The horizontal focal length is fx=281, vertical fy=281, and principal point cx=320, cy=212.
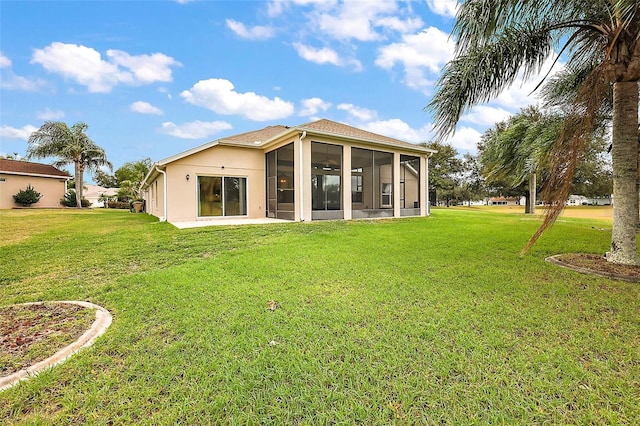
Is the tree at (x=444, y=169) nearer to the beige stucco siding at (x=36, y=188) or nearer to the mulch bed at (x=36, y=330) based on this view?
the mulch bed at (x=36, y=330)

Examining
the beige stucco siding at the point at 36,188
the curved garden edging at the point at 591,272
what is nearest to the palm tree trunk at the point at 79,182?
the beige stucco siding at the point at 36,188

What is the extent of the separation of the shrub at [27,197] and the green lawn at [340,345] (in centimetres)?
2698

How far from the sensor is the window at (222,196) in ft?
43.0

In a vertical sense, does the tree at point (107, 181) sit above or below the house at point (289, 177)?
above

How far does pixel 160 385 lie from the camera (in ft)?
6.62

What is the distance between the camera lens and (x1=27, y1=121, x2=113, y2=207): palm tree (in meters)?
26.5

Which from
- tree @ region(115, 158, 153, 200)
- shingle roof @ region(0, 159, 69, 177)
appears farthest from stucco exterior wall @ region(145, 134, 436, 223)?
shingle roof @ region(0, 159, 69, 177)

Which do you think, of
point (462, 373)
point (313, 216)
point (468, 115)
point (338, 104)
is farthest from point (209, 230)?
point (338, 104)

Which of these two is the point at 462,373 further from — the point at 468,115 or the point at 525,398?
the point at 468,115

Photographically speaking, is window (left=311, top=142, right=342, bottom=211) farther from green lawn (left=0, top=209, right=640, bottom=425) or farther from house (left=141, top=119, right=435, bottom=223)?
green lawn (left=0, top=209, right=640, bottom=425)

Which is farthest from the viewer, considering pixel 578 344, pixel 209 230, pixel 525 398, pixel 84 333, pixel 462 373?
pixel 209 230

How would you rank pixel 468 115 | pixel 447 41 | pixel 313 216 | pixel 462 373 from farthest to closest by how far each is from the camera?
pixel 313 216
pixel 468 115
pixel 447 41
pixel 462 373

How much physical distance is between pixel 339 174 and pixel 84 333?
11.5 metres

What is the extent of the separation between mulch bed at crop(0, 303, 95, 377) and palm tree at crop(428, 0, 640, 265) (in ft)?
20.3
